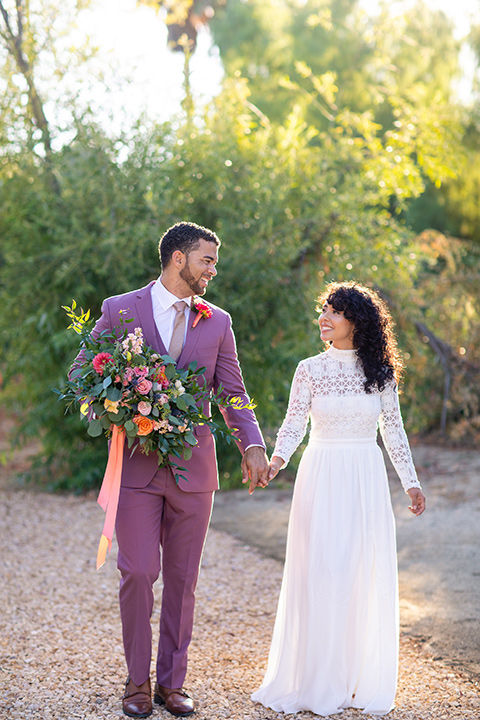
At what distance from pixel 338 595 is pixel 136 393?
121cm

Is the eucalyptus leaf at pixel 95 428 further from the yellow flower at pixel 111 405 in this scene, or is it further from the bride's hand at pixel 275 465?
the bride's hand at pixel 275 465

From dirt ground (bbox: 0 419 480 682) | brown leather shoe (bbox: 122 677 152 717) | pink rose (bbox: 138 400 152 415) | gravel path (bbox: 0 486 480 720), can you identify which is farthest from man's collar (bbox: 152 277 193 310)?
dirt ground (bbox: 0 419 480 682)

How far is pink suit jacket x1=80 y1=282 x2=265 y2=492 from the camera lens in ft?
10.1

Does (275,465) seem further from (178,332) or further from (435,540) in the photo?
(435,540)

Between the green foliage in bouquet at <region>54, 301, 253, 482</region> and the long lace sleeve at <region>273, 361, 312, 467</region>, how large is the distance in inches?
19.3

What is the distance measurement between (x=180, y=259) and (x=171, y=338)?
0.32 meters

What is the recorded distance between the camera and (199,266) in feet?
10.3

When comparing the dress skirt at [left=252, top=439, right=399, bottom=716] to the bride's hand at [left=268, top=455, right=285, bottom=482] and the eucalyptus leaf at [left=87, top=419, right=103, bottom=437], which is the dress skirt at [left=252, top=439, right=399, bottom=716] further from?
the eucalyptus leaf at [left=87, top=419, right=103, bottom=437]

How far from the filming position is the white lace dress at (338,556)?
3.21 meters

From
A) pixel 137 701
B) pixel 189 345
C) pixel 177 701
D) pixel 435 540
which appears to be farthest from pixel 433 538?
pixel 189 345

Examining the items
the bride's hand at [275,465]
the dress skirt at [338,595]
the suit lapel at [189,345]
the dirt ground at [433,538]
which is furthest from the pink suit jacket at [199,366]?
the dirt ground at [433,538]

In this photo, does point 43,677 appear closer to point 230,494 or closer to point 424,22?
point 230,494

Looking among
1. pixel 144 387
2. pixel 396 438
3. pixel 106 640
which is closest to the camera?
pixel 144 387

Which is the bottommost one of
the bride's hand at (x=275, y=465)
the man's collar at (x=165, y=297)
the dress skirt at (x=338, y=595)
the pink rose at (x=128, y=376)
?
the dress skirt at (x=338, y=595)
